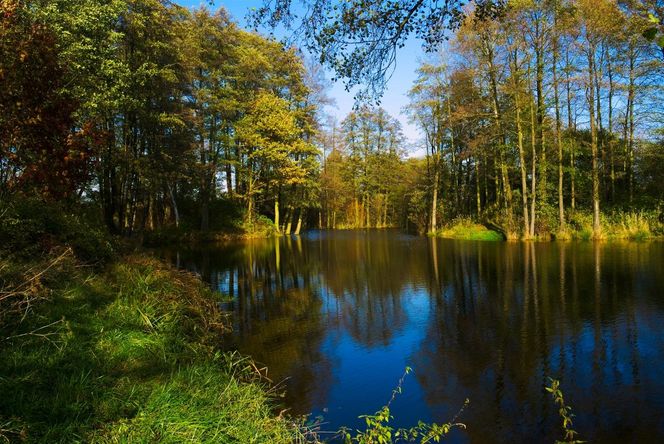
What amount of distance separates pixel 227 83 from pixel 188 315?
27.6m

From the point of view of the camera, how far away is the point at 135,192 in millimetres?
21609

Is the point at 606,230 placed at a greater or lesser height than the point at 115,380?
greater

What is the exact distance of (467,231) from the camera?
89.7 ft

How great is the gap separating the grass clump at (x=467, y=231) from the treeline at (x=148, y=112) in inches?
461

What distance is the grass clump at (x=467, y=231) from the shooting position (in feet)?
82.5

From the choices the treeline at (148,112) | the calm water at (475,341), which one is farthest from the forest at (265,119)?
the calm water at (475,341)

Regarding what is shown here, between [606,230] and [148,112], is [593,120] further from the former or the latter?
[148,112]

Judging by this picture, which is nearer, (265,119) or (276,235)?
(265,119)

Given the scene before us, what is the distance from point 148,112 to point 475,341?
1912 cm

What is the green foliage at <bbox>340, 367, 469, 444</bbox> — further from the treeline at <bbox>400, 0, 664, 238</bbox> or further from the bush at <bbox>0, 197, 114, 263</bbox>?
the treeline at <bbox>400, 0, 664, 238</bbox>

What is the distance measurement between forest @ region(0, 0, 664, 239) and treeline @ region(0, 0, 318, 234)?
0.06 meters

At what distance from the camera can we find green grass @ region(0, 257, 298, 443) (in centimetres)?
307

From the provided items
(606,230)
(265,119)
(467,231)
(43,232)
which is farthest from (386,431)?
(265,119)

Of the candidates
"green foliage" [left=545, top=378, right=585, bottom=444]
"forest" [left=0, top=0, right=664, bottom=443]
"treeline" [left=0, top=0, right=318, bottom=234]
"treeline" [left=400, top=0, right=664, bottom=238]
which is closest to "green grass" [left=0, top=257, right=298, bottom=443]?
"forest" [left=0, top=0, right=664, bottom=443]
